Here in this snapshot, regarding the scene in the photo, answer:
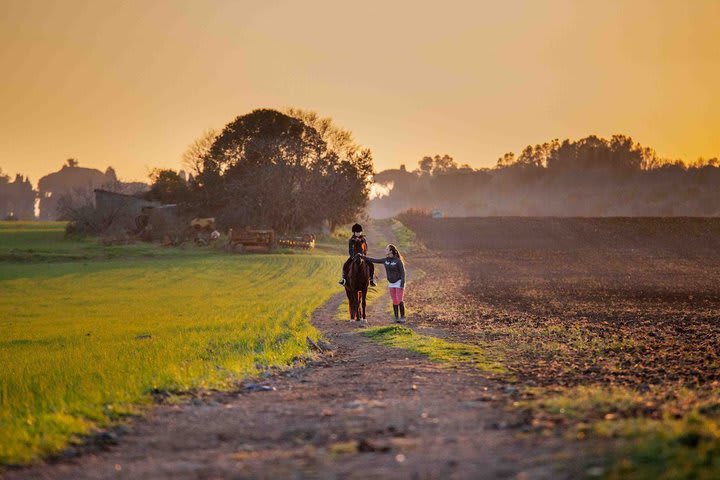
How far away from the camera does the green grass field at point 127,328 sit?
12242 mm

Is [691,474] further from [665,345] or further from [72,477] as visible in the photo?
[665,345]

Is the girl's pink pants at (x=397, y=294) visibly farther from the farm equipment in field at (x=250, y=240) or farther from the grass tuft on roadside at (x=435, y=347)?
the farm equipment in field at (x=250, y=240)

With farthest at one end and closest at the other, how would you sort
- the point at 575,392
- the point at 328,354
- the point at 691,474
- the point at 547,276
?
the point at 547,276
the point at 328,354
the point at 575,392
the point at 691,474

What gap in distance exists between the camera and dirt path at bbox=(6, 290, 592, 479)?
811 centimetres

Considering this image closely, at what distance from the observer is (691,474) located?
7090 mm

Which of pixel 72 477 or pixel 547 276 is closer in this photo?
pixel 72 477

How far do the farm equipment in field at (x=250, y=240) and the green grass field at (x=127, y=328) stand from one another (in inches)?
225

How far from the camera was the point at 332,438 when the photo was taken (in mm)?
9547

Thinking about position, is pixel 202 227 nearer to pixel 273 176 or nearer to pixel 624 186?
pixel 273 176

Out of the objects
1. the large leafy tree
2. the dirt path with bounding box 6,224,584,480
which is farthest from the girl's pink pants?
the large leafy tree

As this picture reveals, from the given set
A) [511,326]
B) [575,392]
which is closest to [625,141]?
[511,326]

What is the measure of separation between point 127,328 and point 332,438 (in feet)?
65.2

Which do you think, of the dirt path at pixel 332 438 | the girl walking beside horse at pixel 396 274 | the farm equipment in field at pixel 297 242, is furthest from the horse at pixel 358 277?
the farm equipment in field at pixel 297 242

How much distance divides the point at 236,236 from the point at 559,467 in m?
67.4
